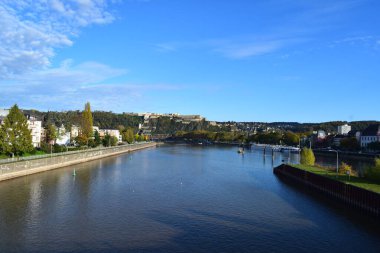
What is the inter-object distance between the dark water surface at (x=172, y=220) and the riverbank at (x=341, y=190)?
111cm

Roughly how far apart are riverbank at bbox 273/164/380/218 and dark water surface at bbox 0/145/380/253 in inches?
43.9

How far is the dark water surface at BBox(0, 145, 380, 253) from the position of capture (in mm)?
22516

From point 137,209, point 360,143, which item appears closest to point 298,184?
point 137,209

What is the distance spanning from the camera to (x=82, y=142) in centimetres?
9388

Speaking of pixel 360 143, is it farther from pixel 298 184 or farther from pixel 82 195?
pixel 82 195

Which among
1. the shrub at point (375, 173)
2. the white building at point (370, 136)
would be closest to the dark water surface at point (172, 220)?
the shrub at point (375, 173)

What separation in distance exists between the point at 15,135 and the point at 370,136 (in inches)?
3911

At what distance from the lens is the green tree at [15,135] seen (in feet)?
171

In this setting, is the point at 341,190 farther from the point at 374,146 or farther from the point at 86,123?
the point at 374,146

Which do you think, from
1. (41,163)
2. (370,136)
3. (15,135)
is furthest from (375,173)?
(370,136)

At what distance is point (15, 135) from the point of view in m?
53.7

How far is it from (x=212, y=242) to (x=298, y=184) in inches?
1170

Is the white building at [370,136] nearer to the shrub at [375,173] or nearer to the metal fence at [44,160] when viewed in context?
the metal fence at [44,160]

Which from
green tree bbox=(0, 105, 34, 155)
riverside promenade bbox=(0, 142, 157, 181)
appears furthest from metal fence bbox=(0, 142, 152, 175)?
green tree bbox=(0, 105, 34, 155)
